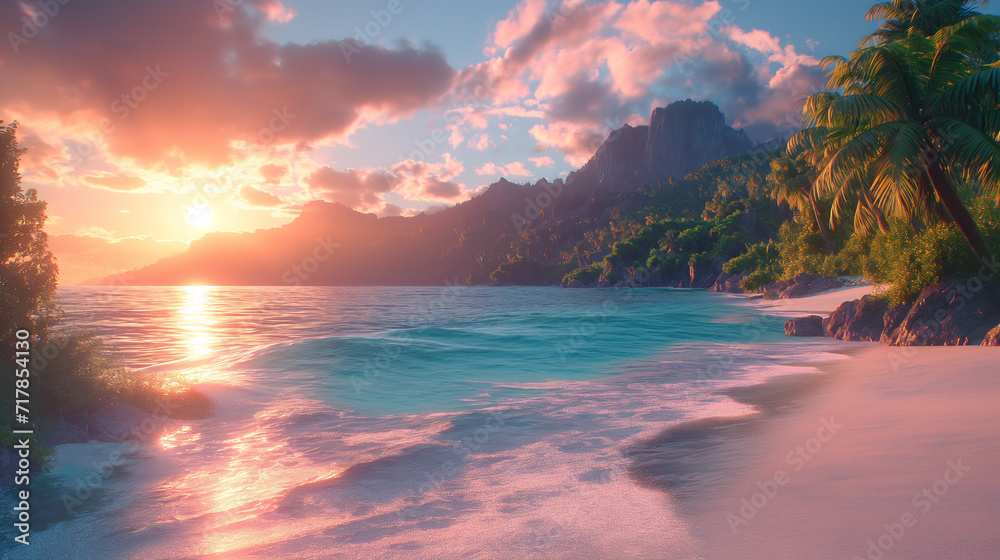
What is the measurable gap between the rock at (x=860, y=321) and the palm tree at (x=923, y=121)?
384 cm

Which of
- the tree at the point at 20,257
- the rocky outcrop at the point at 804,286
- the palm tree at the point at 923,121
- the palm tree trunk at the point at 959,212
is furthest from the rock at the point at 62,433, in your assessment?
the rocky outcrop at the point at 804,286

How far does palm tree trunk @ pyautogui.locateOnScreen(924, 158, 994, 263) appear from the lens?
42.0ft

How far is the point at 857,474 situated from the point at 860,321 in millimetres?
15949

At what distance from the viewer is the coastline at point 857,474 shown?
3.29 m

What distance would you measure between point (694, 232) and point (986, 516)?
125 metres

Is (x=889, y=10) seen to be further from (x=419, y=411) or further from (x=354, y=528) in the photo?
(x=354, y=528)

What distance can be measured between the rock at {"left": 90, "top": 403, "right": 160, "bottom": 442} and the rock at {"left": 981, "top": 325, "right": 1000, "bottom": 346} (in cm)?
1779

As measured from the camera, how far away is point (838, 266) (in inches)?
1876

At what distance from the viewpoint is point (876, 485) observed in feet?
13.5

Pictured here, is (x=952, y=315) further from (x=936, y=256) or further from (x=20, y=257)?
(x=20, y=257)

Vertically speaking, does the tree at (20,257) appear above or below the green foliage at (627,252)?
below

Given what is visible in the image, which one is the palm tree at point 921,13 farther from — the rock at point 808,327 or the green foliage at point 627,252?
the green foliage at point 627,252

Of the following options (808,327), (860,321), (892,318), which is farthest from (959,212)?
(808,327)

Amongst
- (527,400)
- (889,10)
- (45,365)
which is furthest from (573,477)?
(889,10)
